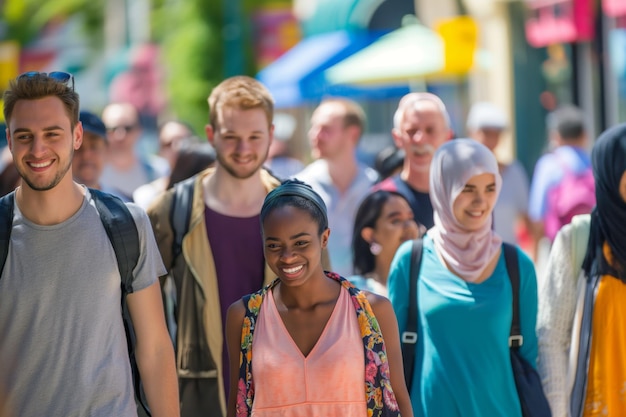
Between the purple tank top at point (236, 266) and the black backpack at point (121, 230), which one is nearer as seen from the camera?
the black backpack at point (121, 230)

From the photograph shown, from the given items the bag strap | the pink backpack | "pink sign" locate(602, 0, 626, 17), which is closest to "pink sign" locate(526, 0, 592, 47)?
"pink sign" locate(602, 0, 626, 17)

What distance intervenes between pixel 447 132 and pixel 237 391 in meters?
3.57

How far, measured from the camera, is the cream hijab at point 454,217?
18.3 ft

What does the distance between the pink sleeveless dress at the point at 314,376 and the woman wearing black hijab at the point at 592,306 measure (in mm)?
1447

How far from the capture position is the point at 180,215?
6.29 meters

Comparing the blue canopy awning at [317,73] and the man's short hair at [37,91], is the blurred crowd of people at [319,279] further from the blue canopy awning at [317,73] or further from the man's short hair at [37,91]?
the blue canopy awning at [317,73]

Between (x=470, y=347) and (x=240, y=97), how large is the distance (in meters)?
1.86

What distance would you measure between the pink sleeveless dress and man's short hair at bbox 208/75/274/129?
217 cm

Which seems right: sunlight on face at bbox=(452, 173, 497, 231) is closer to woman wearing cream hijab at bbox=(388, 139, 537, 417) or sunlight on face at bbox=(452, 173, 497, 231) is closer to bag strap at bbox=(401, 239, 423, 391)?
woman wearing cream hijab at bbox=(388, 139, 537, 417)

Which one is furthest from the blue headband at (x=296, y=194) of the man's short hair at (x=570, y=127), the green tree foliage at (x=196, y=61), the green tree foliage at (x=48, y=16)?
the green tree foliage at (x=48, y=16)

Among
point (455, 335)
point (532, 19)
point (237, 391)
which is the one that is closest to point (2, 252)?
point (237, 391)

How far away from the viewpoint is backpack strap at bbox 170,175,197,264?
246 inches

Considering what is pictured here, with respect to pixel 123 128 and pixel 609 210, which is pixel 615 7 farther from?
pixel 609 210

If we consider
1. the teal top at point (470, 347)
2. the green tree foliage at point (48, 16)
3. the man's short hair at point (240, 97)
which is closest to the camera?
the teal top at point (470, 347)
